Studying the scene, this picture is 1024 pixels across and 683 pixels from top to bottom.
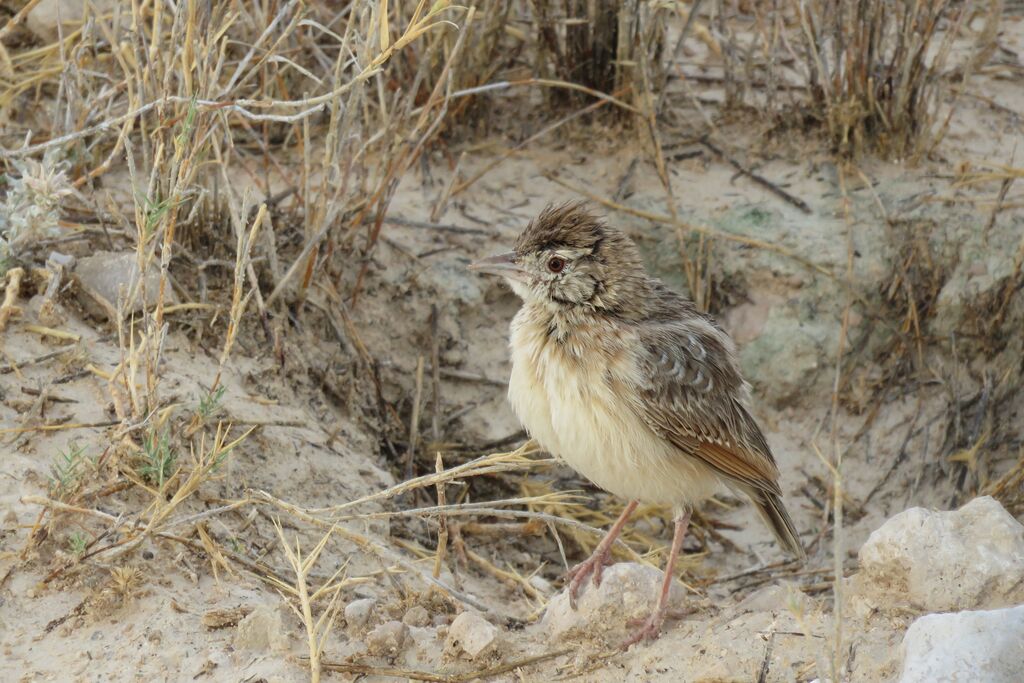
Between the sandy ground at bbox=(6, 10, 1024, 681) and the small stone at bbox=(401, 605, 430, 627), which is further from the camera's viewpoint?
the small stone at bbox=(401, 605, 430, 627)

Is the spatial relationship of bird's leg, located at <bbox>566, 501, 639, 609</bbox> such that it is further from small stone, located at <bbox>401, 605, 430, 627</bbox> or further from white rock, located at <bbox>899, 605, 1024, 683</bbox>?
white rock, located at <bbox>899, 605, 1024, 683</bbox>

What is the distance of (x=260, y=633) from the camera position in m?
3.82

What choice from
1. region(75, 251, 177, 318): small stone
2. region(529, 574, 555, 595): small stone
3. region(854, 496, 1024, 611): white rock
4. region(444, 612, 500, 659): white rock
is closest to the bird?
region(529, 574, 555, 595): small stone

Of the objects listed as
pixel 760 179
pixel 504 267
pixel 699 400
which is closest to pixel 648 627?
pixel 699 400

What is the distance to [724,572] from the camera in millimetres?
5992

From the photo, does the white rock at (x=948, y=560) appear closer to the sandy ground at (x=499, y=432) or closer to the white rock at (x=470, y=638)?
the sandy ground at (x=499, y=432)

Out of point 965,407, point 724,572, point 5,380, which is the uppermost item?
point 5,380

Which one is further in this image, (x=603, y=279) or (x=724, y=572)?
(x=724, y=572)

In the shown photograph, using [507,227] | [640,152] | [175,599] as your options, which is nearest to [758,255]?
[640,152]

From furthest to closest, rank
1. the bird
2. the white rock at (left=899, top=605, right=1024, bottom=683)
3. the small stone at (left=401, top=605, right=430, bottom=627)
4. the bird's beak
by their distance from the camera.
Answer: the bird's beak < the bird < the small stone at (left=401, top=605, right=430, bottom=627) < the white rock at (left=899, top=605, right=1024, bottom=683)

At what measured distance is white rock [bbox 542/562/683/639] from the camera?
13.9 ft

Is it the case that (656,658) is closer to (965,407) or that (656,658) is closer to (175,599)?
(175,599)

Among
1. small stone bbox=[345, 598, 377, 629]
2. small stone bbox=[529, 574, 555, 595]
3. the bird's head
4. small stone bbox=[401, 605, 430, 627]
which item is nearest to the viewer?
small stone bbox=[345, 598, 377, 629]

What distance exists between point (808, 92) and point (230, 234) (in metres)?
3.38
